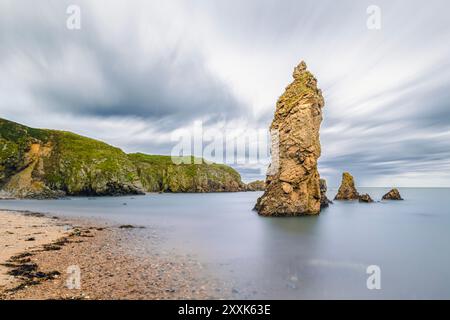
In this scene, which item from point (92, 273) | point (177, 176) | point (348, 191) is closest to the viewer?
point (92, 273)

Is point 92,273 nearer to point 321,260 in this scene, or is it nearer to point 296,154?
point 321,260

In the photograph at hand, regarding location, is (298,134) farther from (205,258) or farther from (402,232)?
(205,258)

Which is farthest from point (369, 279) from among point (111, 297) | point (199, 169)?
point (199, 169)

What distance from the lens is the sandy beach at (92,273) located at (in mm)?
9242

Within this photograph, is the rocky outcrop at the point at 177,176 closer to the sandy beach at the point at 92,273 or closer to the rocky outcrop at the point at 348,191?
the rocky outcrop at the point at 348,191

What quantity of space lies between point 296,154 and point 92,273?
102 feet

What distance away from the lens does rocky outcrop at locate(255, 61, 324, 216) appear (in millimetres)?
36406

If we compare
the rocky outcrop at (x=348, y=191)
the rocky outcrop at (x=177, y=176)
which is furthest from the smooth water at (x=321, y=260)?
the rocky outcrop at (x=177, y=176)

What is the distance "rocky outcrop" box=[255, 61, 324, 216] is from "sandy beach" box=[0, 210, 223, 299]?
24596 mm

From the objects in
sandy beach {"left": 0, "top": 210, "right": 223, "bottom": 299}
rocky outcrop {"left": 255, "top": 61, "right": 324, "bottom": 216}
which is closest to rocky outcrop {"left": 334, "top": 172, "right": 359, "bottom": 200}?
rocky outcrop {"left": 255, "top": 61, "right": 324, "bottom": 216}

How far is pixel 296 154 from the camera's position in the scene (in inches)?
1442

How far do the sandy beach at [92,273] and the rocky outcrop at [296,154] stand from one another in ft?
80.7

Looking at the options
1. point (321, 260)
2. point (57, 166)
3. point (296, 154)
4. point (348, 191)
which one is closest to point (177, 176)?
point (57, 166)

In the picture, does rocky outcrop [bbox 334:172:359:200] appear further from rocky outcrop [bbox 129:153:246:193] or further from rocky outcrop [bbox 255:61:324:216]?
rocky outcrop [bbox 129:153:246:193]
